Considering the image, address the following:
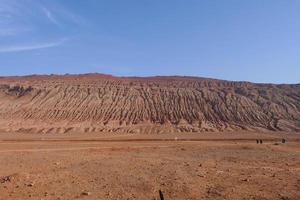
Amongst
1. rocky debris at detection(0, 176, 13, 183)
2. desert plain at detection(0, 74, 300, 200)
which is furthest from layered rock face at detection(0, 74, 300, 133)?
rocky debris at detection(0, 176, 13, 183)

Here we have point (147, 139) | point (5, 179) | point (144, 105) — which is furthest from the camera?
point (144, 105)

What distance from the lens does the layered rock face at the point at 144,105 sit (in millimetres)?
88312

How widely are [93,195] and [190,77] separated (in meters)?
123

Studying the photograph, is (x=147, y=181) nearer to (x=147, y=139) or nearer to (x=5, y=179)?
(x=5, y=179)

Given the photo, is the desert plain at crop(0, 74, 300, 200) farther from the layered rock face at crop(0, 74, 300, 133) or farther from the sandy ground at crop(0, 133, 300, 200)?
the layered rock face at crop(0, 74, 300, 133)

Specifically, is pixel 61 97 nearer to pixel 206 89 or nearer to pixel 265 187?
pixel 206 89

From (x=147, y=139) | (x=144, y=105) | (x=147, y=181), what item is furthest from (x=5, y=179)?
(x=144, y=105)

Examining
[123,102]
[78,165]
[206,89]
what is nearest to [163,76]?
[206,89]

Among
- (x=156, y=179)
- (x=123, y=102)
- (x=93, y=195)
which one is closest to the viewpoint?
(x=93, y=195)

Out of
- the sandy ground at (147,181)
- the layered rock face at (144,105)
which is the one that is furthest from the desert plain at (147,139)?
the layered rock face at (144,105)

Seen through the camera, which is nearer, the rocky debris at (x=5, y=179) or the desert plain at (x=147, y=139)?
the desert plain at (x=147, y=139)

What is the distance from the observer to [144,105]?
102 metres

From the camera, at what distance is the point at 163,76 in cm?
13800

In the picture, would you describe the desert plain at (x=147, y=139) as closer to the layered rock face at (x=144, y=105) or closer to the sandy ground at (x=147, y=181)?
the sandy ground at (x=147, y=181)
